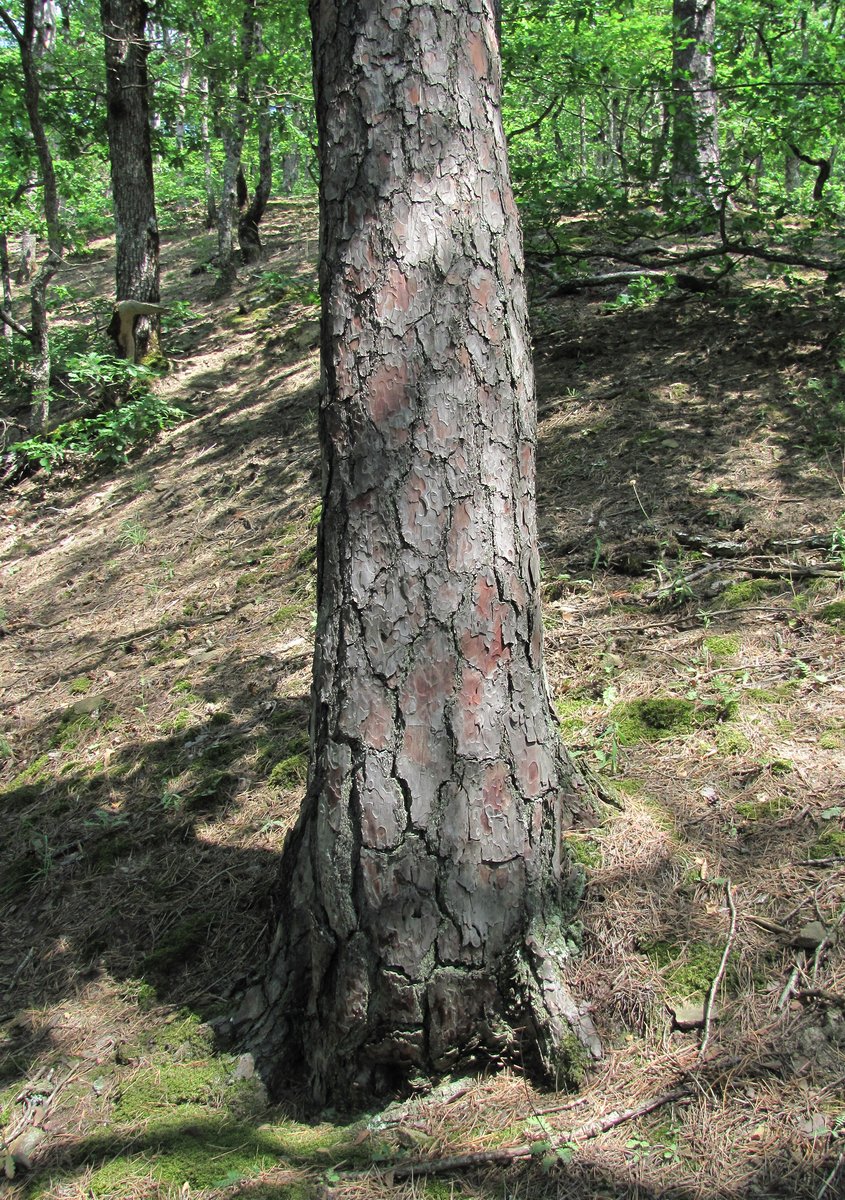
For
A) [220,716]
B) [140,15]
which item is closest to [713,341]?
[220,716]

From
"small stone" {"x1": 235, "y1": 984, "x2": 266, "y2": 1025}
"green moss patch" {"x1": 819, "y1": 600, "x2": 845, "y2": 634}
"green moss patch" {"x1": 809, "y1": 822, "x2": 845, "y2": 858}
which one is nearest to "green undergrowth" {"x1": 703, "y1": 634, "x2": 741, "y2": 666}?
"green moss patch" {"x1": 819, "y1": 600, "x2": 845, "y2": 634}

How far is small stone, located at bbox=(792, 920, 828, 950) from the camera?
2.21 meters

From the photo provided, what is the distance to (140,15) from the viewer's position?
9438mm

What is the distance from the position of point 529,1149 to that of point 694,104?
6.63 meters

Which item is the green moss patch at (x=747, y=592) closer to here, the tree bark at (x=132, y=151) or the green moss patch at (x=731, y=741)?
the green moss patch at (x=731, y=741)

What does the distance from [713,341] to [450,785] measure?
4.82 metres

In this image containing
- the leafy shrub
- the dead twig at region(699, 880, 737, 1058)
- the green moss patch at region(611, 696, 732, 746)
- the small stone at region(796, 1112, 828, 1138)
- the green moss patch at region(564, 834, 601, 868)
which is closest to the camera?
the small stone at region(796, 1112, 828, 1138)

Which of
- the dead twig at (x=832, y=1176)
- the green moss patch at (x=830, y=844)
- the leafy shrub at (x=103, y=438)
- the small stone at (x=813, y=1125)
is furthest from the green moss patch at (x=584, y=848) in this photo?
the leafy shrub at (x=103, y=438)

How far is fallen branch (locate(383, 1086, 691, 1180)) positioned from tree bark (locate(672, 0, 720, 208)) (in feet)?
17.8

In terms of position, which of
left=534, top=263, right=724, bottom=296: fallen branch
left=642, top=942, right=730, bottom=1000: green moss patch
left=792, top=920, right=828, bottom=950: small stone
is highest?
left=534, top=263, right=724, bottom=296: fallen branch

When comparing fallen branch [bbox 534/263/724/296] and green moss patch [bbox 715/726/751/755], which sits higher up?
fallen branch [bbox 534/263/724/296]

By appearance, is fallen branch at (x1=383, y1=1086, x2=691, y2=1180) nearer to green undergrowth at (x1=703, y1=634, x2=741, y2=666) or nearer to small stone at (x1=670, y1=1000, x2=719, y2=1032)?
small stone at (x1=670, y1=1000, x2=719, y2=1032)

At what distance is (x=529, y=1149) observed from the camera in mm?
1980

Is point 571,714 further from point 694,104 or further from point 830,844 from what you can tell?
point 694,104
